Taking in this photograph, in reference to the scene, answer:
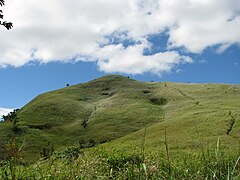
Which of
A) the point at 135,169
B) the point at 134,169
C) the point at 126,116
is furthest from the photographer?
the point at 126,116

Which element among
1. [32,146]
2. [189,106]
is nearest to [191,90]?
[189,106]

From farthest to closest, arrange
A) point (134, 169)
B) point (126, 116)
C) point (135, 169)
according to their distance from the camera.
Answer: point (126, 116) < point (135, 169) < point (134, 169)

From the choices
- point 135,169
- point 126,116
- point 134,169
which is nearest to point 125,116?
point 126,116

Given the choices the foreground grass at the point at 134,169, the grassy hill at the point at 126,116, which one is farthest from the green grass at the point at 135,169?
the grassy hill at the point at 126,116

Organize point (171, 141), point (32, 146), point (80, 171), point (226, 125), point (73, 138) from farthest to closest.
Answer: point (73, 138), point (32, 146), point (226, 125), point (171, 141), point (80, 171)

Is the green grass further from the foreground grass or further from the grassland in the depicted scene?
the grassland

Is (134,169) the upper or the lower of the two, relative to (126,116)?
lower

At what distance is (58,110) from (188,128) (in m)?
57.4

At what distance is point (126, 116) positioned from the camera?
117750 mm

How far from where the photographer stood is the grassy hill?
85.7 metres

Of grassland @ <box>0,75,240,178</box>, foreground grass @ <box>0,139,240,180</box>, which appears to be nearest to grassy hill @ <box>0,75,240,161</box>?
grassland @ <box>0,75,240,178</box>

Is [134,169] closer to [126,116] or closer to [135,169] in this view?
[135,169]

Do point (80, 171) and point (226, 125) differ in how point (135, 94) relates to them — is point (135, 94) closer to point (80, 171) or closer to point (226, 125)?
point (226, 125)

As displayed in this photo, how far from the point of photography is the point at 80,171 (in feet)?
26.7
